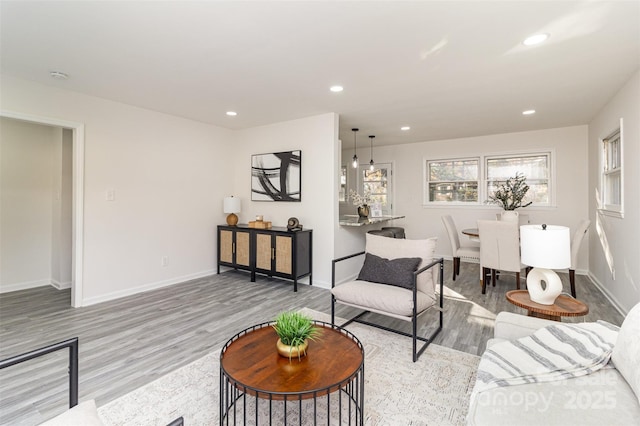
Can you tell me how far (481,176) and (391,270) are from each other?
166 inches

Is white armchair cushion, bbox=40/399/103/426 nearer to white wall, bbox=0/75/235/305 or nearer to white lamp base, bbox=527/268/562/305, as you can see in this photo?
white lamp base, bbox=527/268/562/305

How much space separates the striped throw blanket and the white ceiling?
6.46 feet

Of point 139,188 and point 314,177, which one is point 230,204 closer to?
point 139,188

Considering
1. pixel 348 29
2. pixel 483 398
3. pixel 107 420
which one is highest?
pixel 348 29

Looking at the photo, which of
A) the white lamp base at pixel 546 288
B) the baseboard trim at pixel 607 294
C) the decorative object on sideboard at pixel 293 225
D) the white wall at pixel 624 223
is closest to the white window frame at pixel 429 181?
the white wall at pixel 624 223

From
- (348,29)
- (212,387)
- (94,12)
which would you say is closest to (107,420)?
(212,387)

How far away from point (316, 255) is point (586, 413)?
3567mm

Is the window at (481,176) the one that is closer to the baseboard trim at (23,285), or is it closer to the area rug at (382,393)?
the area rug at (382,393)

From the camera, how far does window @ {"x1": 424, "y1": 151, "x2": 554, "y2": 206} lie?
5.46m

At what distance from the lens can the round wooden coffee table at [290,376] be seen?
53.1 inches

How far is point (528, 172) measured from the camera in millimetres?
5555

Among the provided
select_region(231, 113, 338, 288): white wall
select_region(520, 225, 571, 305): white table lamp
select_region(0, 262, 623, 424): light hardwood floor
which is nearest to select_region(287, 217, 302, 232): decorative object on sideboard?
select_region(231, 113, 338, 288): white wall

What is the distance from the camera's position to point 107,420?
1.71 m

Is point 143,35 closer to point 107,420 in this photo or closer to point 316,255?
point 107,420
